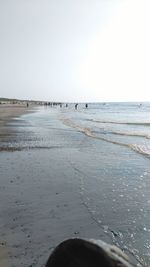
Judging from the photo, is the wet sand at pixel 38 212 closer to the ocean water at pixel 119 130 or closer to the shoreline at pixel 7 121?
the shoreline at pixel 7 121

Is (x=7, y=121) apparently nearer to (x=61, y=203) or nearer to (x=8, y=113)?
(x=8, y=113)

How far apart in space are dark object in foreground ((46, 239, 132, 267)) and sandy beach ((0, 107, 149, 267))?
2921 mm

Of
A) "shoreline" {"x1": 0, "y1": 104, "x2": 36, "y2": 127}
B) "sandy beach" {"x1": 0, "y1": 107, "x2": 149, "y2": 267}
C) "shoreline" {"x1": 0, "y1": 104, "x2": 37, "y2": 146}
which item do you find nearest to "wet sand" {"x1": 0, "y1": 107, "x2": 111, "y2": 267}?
"sandy beach" {"x1": 0, "y1": 107, "x2": 149, "y2": 267}

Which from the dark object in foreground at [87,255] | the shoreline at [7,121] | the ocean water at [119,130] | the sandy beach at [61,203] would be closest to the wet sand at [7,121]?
the shoreline at [7,121]

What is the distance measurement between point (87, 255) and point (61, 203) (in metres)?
6.26

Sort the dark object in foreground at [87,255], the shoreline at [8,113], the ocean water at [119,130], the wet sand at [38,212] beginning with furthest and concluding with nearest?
1. the shoreline at [8,113]
2. the ocean water at [119,130]
3. the wet sand at [38,212]
4. the dark object in foreground at [87,255]

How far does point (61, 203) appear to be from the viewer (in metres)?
9.02

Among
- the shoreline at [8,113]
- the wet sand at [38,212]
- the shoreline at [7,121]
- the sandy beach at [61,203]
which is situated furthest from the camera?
the shoreline at [8,113]

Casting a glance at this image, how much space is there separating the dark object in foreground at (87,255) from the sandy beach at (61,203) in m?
2.92

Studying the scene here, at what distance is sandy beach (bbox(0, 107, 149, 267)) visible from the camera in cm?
662

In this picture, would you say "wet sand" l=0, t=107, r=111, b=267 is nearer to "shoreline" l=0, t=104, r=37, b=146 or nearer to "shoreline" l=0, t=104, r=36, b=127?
"shoreline" l=0, t=104, r=37, b=146

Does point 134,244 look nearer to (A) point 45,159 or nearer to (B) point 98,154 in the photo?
(A) point 45,159

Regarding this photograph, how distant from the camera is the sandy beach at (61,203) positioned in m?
6.62

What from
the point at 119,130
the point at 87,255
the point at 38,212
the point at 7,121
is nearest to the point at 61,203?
the point at 38,212
